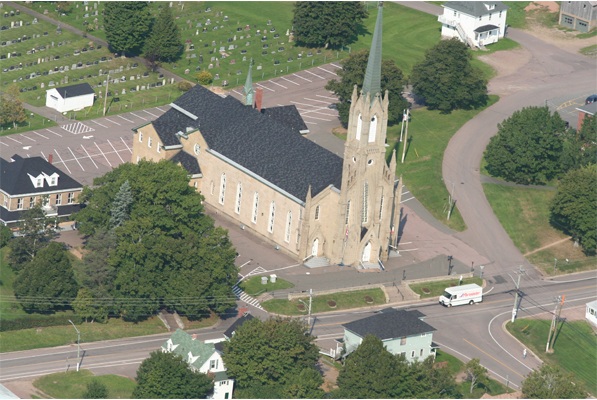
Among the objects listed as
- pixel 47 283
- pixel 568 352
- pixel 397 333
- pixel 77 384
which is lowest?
pixel 568 352

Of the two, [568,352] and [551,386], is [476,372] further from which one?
[568,352]

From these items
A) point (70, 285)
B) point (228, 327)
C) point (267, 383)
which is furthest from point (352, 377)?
point (70, 285)

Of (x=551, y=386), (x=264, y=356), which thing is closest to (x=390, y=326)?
(x=264, y=356)

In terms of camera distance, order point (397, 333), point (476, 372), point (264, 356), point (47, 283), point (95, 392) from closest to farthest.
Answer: point (95, 392) < point (264, 356) < point (476, 372) < point (397, 333) < point (47, 283)

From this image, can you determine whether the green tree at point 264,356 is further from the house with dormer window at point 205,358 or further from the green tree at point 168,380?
the green tree at point 168,380

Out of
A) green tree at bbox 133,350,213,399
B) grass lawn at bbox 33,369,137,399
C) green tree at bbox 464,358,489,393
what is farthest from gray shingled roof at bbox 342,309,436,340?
grass lawn at bbox 33,369,137,399

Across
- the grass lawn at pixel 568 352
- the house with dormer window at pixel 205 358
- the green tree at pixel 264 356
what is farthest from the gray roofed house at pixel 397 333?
the house with dormer window at pixel 205 358
